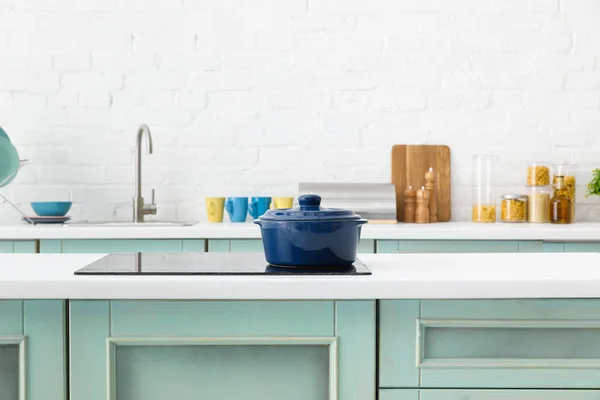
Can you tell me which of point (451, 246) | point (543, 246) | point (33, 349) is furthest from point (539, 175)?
point (33, 349)

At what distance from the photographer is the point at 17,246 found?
2.66 meters

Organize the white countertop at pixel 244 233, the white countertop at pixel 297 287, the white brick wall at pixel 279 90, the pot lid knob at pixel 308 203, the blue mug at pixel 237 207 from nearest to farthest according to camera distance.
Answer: the white countertop at pixel 297 287 → the pot lid knob at pixel 308 203 → the white countertop at pixel 244 233 → the blue mug at pixel 237 207 → the white brick wall at pixel 279 90

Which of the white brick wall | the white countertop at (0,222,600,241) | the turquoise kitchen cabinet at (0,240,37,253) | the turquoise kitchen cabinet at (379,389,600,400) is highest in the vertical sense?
the white brick wall

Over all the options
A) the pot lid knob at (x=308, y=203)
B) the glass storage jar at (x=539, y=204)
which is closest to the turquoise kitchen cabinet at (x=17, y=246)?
the pot lid knob at (x=308, y=203)

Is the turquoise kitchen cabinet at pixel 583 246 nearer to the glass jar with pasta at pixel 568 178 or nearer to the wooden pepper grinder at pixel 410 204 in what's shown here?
the glass jar with pasta at pixel 568 178

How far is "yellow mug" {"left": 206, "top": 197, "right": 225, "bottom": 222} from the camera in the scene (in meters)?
3.10

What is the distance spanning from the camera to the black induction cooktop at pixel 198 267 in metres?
1.22

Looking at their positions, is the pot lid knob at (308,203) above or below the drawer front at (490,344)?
above

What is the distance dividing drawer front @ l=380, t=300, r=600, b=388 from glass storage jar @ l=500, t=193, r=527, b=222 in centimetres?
199

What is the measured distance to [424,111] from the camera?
3301 mm

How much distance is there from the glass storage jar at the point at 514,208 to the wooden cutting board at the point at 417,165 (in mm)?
283

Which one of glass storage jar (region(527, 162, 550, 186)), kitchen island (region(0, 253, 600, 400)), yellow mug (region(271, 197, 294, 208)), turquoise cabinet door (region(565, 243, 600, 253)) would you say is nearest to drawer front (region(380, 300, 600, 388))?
kitchen island (region(0, 253, 600, 400))

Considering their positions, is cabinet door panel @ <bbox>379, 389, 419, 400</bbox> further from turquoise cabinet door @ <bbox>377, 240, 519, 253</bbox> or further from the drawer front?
turquoise cabinet door @ <bbox>377, 240, 519, 253</bbox>

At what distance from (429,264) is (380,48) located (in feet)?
6.96
